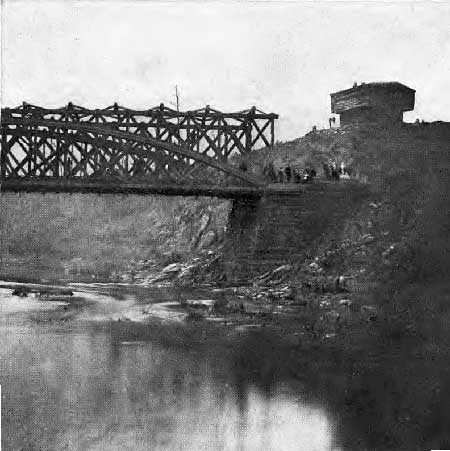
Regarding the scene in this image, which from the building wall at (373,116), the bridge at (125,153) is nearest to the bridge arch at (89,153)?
the bridge at (125,153)

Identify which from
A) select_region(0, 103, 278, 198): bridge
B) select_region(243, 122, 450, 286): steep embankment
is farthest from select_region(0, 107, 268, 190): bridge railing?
select_region(243, 122, 450, 286): steep embankment

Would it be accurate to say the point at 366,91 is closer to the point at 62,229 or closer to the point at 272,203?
the point at 272,203

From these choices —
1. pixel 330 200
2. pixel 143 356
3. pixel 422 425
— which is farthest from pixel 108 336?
pixel 330 200

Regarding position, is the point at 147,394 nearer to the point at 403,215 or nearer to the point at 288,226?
the point at 403,215

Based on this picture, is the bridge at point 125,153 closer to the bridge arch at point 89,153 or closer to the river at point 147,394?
the bridge arch at point 89,153

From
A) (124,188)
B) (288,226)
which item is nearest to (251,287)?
(288,226)

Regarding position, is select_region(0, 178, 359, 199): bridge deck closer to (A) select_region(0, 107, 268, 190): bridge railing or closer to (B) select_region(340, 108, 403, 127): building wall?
(A) select_region(0, 107, 268, 190): bridge railing
